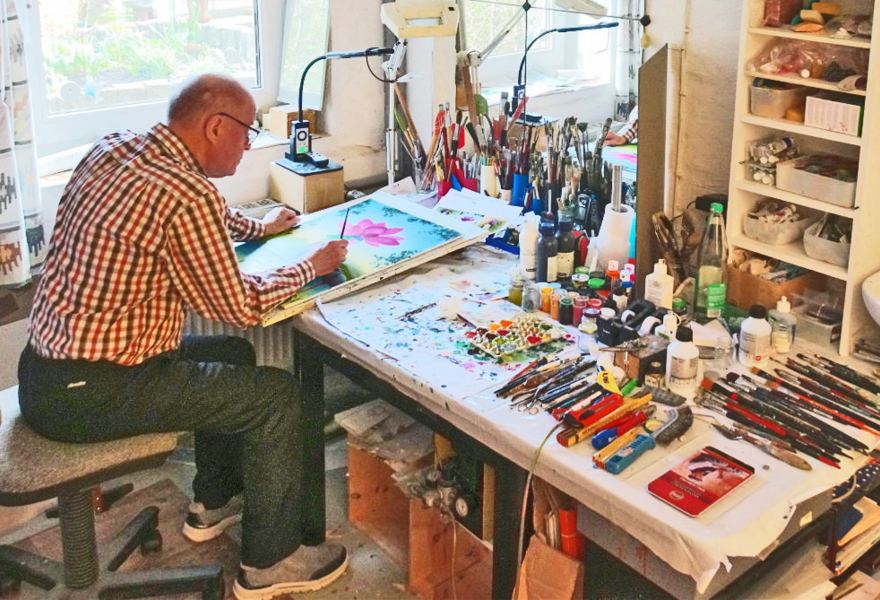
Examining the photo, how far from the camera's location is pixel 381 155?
2943 millimetres

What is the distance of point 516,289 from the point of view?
2023mm

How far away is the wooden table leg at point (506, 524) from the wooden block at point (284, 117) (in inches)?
58.1

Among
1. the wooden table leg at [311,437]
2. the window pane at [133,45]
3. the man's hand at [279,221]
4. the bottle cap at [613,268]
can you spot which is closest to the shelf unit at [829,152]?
the bottle cap at [613,268]

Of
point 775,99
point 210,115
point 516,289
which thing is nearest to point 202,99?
point 210,115

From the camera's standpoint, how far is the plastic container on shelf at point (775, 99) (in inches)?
69.9

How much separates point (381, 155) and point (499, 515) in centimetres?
150

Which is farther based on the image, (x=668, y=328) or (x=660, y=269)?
(x=660, y=269)

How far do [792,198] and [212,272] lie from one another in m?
1.07

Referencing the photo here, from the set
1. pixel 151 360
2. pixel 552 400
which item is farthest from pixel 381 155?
pixel 552 400

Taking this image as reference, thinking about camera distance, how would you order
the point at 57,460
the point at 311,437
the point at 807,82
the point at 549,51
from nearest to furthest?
the point at 807,82 → the point at 57,460 → the point at 311,437 → the point at 549,51

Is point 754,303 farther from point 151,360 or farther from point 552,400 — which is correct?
point 151,360

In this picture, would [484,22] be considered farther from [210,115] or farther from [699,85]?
[210,115]

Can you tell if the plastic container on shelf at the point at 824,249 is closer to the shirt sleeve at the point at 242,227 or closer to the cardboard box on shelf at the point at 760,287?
the cardboard box on shelf at the point at 760,287

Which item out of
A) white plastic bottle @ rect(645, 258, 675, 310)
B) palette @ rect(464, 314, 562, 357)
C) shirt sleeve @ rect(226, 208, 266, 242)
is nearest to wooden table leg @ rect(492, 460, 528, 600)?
palette @ rect(464, 314, 562, 357)
